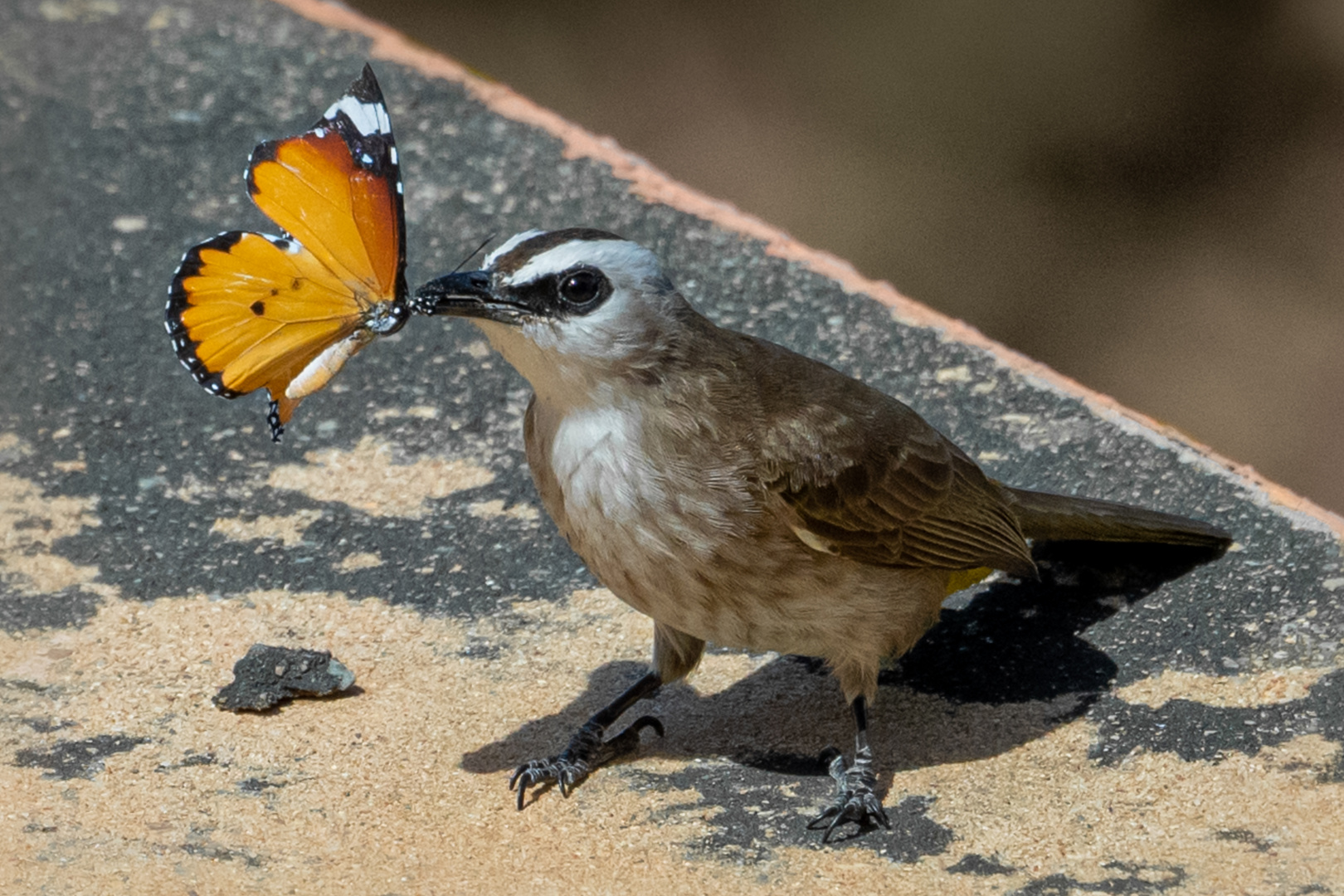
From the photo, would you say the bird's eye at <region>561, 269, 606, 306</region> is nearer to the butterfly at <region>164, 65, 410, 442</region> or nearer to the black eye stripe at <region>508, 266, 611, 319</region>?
the black eye stripe at <region>508, 266, 611, 319</region>

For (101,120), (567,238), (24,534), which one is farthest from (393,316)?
(101,120)

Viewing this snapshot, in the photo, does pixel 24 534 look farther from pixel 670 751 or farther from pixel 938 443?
pixel 938 443

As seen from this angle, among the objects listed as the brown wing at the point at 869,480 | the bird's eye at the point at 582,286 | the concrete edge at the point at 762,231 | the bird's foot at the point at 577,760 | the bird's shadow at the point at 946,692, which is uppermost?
the concrete edge at the point at 762,231

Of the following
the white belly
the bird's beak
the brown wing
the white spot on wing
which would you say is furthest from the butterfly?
the brown wing

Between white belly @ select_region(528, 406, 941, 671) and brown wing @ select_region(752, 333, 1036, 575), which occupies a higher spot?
brown wing @ select_region(752, 333, 1036, 575)

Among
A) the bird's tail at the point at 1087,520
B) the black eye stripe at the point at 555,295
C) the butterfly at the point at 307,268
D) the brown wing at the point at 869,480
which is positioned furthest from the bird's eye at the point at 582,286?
the bird's tail at the point at 1087,520

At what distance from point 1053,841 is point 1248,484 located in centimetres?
174

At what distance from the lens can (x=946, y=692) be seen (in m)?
Result: 4.41

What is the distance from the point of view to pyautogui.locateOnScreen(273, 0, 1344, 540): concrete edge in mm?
5090

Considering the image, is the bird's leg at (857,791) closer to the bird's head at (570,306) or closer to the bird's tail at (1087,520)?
the bird's tail at (1087,520)

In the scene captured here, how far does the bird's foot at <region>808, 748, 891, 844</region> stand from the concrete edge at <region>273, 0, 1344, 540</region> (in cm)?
166

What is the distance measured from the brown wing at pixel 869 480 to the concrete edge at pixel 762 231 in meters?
1.04

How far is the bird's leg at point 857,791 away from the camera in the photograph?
3789 millimetres

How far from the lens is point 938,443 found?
4320 mm
